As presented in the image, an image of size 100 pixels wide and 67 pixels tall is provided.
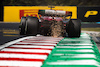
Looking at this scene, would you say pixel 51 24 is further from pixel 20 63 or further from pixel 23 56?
pixel 20 63

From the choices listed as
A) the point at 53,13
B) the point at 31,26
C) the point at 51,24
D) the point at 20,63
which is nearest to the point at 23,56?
the point at 20,63

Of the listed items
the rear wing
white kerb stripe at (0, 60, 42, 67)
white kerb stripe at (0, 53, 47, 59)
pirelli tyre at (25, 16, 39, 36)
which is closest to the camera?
white kerb stripe at (0, 60, 42, 67)

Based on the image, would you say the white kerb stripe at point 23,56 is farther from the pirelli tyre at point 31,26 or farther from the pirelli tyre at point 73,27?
the pirelli tyre at point 73,27

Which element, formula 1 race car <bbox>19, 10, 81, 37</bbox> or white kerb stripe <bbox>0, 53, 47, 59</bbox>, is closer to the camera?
white kerb stripe <bbox>0, 53, 47, 59</bbox>

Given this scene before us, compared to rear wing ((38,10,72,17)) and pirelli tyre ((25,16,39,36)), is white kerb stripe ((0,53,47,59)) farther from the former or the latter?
rear wing ((38,10,72,17))

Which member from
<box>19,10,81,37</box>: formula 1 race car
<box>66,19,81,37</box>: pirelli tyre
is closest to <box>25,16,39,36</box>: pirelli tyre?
<box>19,10,81,37</box>: formula 1 race car

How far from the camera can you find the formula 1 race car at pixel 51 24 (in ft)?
29.9

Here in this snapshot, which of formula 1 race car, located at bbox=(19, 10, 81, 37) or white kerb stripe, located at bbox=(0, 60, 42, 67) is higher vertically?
formula 1 race car, located at bbox=(19, 10, 81, 37)

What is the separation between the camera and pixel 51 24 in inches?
385

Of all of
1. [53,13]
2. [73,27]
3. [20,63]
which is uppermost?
[53,13]

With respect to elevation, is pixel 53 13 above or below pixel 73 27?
above

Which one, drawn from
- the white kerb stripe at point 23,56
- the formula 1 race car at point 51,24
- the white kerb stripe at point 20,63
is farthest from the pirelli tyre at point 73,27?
the white kerb stripe at point 20,63

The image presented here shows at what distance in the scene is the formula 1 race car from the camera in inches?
359

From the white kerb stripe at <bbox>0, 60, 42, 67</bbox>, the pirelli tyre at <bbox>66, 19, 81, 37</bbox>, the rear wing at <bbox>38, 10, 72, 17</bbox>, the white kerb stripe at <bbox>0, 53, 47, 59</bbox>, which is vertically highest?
the rear wing at <bbox>38, 10, 72, 17</bbox>
